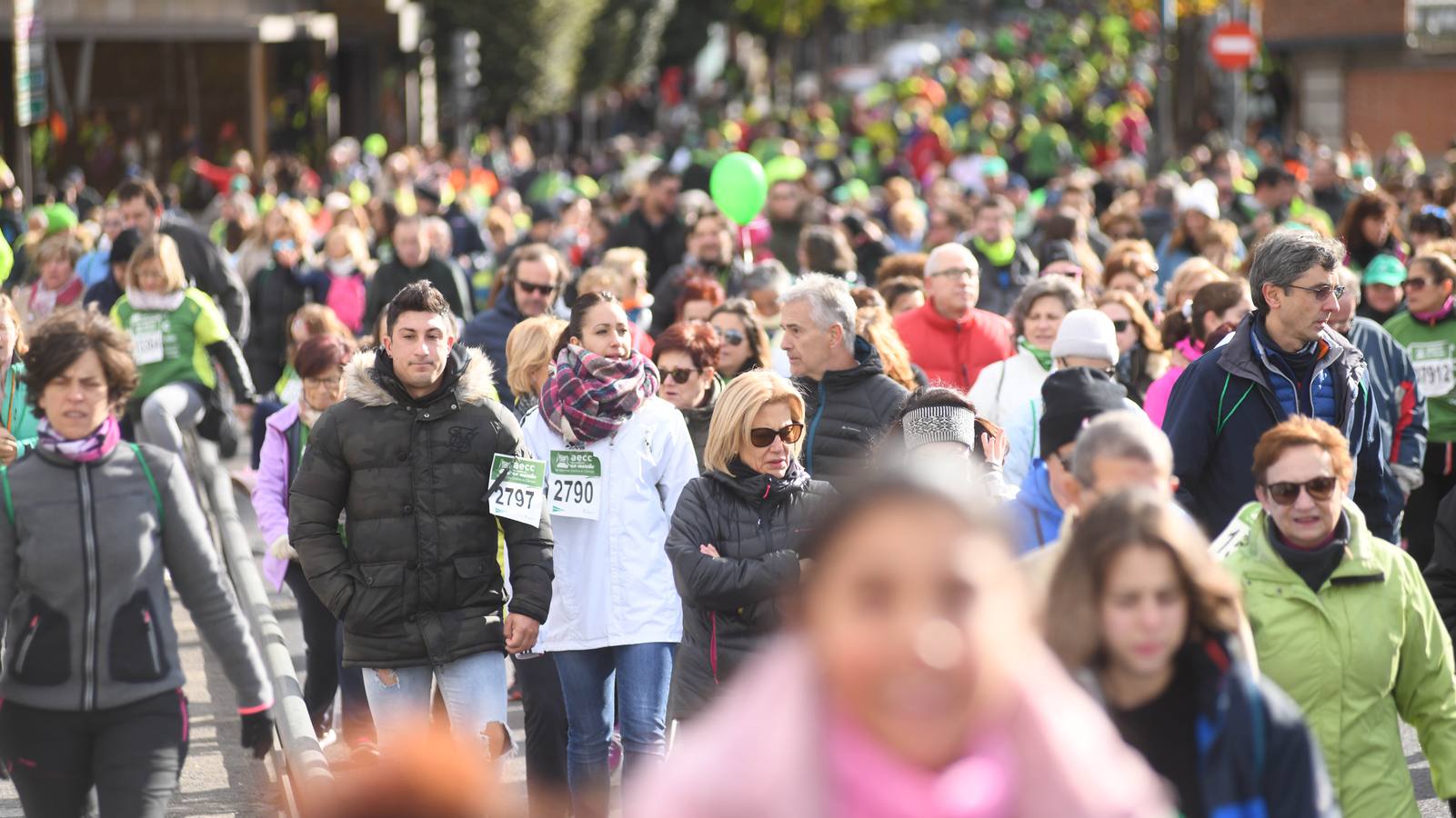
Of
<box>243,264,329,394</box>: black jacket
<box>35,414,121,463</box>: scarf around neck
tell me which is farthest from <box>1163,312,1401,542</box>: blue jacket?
<box>243,264,329,394</box>: black jacket

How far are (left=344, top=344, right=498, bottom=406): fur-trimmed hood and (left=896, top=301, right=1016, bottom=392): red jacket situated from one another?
3.81m

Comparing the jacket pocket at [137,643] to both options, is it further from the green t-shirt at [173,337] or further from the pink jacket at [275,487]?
the green t-shirt at [173,337]

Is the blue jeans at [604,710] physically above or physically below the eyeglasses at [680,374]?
below

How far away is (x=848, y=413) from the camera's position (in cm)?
769

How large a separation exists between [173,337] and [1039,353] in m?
4.94

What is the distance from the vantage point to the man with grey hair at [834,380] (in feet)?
24.9

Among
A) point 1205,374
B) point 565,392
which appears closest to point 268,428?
point 565,392

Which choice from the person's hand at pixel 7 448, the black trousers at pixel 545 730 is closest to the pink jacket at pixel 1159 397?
the black trousers at pixel 545 730

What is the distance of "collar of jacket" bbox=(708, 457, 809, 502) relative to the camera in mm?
6500

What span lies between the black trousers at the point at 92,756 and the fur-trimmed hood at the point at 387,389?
1357 millimetres

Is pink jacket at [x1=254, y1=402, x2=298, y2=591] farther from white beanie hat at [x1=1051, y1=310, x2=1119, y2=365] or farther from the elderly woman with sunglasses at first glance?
white beanie hat at [x1=1051, y1=310, x2=1119, y2=365]

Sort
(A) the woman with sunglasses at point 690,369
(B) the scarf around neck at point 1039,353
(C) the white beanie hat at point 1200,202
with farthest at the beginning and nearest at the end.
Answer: (C) the white beanie hat at point 1200,202 < (B) the scarf around neck at point 1039,353 < (A) the woman with sunglasses at point 690,369

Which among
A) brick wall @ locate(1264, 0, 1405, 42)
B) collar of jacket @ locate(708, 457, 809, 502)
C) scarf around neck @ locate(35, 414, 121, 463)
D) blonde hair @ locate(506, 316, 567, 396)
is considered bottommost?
collar of jacket @ locate(708, 457, 809, 502)

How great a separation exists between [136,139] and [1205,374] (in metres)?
37.1
